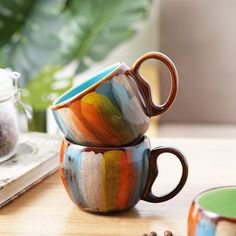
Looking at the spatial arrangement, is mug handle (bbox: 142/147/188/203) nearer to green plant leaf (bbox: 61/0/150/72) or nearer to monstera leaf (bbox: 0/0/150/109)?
monstera leaf (bbox: 0/0/150/109)

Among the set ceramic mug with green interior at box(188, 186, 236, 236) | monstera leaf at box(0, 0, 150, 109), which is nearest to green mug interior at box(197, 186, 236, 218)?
ceramic mug with green interior at box(188, 186, 236, 236)

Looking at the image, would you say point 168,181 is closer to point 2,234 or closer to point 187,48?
point 2,234

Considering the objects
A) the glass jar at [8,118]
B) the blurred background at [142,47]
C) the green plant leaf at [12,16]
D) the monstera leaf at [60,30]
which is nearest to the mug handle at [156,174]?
the glass jar at [8,118]

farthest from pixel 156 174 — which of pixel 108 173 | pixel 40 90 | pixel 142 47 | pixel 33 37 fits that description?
pixel 142 47

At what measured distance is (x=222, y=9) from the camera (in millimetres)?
2338

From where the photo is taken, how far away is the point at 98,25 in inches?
86.6

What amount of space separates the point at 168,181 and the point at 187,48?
1.47 metres

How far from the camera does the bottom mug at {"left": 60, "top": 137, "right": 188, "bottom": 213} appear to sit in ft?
2.67

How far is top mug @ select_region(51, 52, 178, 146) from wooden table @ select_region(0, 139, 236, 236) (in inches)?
3.9

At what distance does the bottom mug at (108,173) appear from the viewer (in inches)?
32.1

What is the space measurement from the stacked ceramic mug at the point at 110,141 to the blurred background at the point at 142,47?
1139mm

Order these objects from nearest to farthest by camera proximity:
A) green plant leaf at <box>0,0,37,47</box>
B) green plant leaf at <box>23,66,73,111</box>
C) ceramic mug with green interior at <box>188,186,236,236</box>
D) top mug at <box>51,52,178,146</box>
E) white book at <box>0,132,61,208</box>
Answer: ceramic mug with green interior at <box>188,186,236,236</box>
top mug at <box>51,52,178,146</box>
white book at <box>0,132,61,208</box>
green plant leaf at <box>23,66,73,111</box>
green plant leaf at <box>0,0,37,47</box>

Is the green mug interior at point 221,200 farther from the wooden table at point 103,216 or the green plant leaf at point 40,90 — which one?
the green plant leaf at point 40,90

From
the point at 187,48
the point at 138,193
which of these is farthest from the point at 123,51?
the point at 138,193
